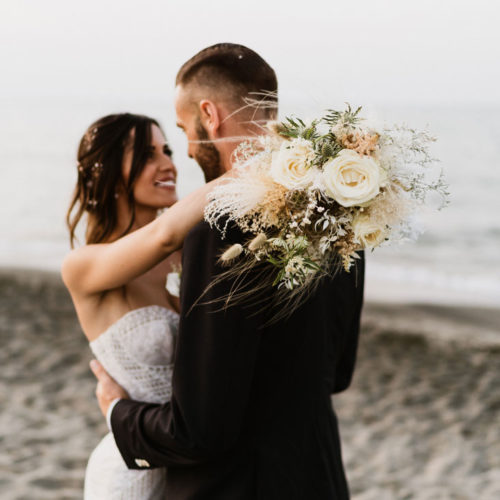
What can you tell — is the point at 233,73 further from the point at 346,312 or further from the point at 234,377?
the point at 234,377

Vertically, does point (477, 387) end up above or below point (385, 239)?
below

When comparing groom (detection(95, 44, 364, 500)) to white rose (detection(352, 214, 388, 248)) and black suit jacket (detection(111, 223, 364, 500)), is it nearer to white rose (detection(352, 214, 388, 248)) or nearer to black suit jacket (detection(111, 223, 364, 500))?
black suit jacket (detection(111, 223, 364, 500))

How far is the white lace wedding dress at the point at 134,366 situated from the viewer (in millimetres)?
2490

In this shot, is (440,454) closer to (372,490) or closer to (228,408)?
(372,490)

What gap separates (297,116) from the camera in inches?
67.0

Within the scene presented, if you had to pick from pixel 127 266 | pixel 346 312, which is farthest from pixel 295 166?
pixel 127 266

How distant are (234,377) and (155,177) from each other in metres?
1.30

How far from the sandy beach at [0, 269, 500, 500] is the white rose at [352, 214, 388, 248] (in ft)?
13.3

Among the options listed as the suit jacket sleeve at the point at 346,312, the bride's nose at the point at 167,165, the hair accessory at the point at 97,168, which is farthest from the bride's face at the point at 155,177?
the suit jacket sleeve at the point at 346,312

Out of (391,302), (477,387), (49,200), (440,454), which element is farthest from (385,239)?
(49,200)

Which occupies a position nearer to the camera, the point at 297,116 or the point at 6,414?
the point at 297,116

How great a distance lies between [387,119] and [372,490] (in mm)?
4298

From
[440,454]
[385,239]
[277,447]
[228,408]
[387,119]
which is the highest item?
[387,119]

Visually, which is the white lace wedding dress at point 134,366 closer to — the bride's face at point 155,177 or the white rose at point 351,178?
the bride's face at point 155,177
